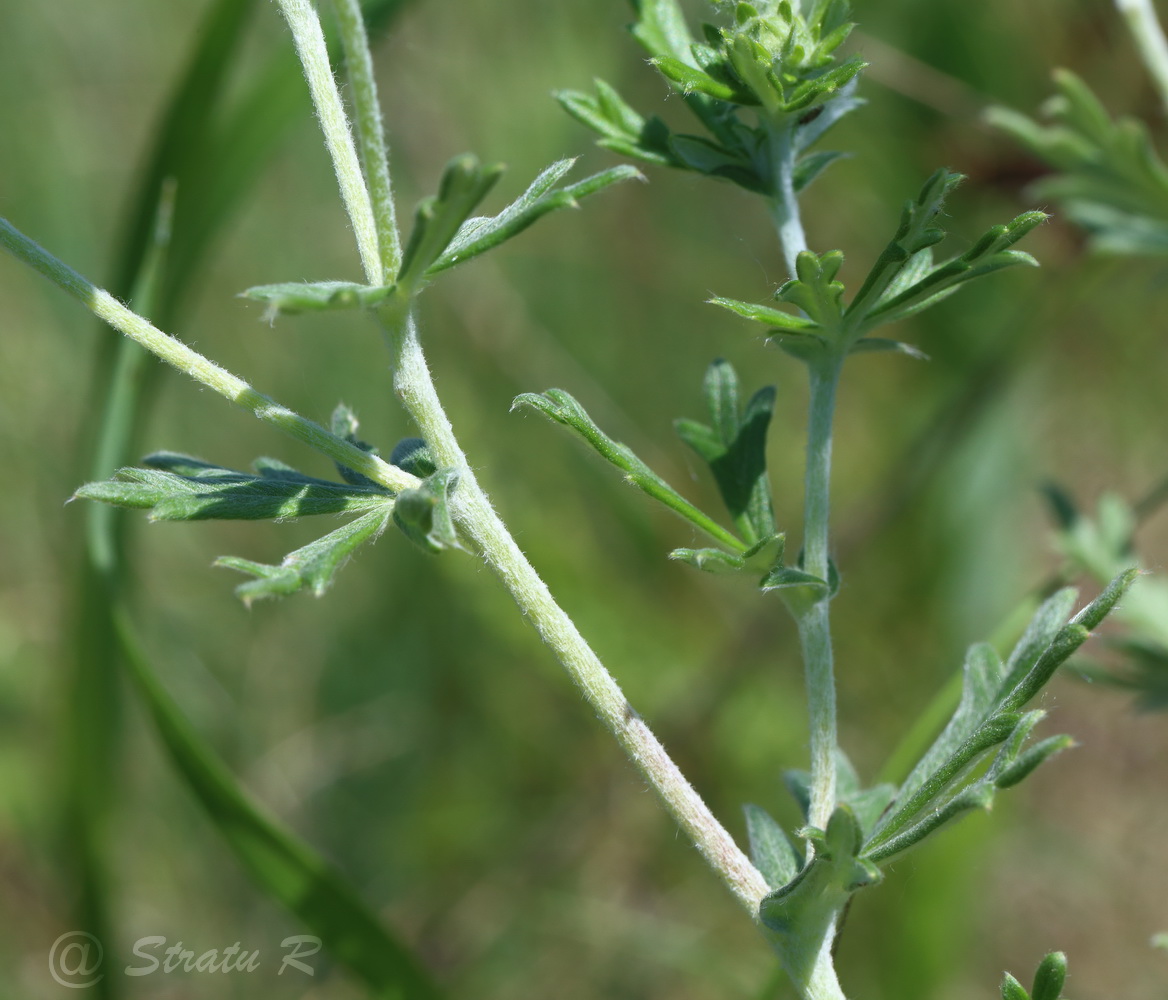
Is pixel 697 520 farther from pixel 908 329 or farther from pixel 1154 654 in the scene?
pixel 908 329

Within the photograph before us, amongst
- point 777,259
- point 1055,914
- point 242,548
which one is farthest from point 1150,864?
point 242,548

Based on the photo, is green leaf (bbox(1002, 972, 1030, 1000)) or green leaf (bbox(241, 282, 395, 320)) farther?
green leaf (bbox(1002, 972, 1030, 1000))

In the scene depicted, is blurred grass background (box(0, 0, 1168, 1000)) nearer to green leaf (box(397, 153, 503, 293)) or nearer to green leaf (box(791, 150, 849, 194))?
green leaf (box(791, 150, 849, 194))

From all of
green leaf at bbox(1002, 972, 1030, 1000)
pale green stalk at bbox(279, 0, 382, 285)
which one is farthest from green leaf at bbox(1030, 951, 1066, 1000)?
pale green stalk at bbox(279, 0, 382, 285)

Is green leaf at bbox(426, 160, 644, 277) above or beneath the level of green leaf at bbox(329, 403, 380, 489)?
above

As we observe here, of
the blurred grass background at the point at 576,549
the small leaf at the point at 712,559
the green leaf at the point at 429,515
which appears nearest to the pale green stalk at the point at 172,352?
the green leaf at the point at 429,515

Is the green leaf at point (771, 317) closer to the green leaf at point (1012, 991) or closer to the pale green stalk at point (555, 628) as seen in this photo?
the pale green stalk at point (555, 628)

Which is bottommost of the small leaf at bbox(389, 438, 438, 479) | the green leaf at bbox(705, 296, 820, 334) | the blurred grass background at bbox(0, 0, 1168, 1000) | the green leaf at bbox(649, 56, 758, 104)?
the blurred grass background at bbox(0, 0, 1168, 1000)
